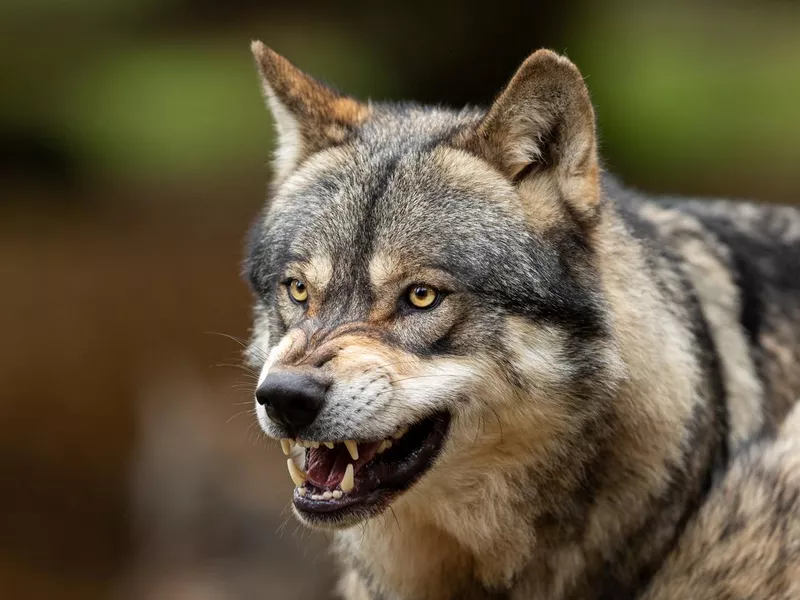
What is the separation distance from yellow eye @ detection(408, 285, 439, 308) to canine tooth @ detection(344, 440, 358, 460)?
1.88 ft

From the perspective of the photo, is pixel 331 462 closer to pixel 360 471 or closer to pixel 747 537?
pixel 360 471

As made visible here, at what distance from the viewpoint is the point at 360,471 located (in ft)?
13.4

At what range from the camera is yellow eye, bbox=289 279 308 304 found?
4.31 metres

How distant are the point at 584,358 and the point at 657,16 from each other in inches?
583

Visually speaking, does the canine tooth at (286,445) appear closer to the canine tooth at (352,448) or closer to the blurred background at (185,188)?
the canine tooth at (352,448)

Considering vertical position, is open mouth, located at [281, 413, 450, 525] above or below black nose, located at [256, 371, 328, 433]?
below

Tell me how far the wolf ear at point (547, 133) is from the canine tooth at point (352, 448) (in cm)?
126

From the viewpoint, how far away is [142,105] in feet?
49.9

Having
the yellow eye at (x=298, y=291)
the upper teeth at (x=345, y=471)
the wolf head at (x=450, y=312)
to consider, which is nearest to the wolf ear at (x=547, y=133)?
the wolf head at (x=450, y=312)

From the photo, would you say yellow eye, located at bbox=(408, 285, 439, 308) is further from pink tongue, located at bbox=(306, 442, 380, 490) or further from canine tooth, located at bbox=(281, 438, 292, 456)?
canine tooth, located at bbox=(281, 438, 292, 456)

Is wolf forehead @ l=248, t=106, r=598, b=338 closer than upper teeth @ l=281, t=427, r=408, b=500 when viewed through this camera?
No

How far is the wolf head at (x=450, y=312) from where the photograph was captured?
3.91 metres

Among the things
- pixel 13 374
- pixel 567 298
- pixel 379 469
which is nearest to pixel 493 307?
pixel 567 298

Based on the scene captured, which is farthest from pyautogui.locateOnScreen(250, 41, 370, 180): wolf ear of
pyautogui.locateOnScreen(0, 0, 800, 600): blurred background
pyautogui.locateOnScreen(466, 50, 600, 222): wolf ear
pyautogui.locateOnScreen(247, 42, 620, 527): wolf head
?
pyautogui.locateOnScreen(0, 0, 800, 600): blurred background
